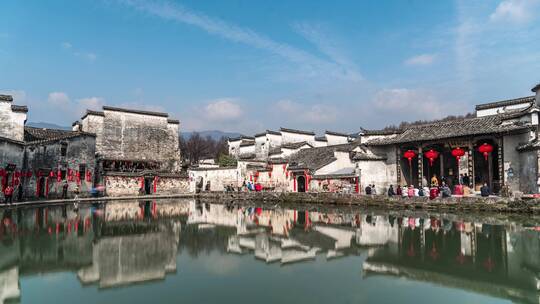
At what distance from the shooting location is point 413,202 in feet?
61.3

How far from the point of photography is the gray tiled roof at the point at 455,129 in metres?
18.6

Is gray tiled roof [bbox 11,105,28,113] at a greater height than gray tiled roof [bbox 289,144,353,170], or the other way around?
gray tiled roof [bbox 11,105,28,113]

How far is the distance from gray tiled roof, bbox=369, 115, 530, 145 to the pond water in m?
6.82

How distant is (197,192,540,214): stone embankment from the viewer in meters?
15.3

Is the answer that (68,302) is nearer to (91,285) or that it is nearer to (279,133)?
(91,285)

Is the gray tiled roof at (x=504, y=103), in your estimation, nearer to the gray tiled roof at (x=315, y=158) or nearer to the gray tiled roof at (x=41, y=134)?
the gray tiled roof at (x=315, y=158)

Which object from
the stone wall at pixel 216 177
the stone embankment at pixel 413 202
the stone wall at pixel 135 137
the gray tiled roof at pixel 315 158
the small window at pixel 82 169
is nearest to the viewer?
the stone embankment at pixel 413 202

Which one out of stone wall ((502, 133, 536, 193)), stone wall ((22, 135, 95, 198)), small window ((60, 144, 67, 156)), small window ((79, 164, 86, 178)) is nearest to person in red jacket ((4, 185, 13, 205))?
stone wall ((22, 135, 95, 198))

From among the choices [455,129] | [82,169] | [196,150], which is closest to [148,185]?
[82,169]

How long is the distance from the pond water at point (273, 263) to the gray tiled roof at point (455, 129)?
682cm

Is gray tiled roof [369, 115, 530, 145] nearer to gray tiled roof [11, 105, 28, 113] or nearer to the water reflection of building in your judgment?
the water reflection of building

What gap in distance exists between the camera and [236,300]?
536 centimetres

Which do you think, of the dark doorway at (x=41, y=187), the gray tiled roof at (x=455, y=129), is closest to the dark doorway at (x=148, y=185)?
the dark doorway at (x=41, y=187)

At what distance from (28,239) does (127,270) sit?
15.1 feet
